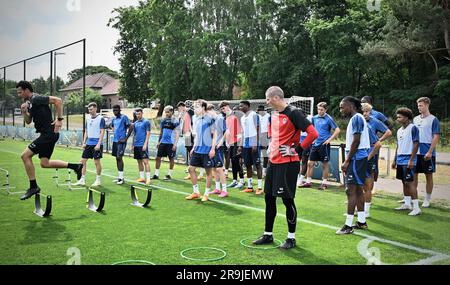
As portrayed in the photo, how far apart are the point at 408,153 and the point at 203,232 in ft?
14.9

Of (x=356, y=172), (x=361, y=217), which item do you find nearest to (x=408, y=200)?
(x=361, y=217)

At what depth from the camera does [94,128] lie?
1159cm

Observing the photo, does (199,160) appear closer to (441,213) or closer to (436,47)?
(441,213)

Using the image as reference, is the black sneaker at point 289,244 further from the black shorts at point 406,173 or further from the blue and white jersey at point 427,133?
the blue and white jersey at point 427,133

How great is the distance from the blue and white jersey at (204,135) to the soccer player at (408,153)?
404cm

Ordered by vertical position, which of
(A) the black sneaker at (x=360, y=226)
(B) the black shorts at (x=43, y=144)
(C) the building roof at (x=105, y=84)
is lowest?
(A) the black sneaker at (x=360, y=226)

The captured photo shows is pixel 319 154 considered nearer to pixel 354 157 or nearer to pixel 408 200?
pixel 408 200

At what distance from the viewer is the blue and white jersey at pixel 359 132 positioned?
659cm

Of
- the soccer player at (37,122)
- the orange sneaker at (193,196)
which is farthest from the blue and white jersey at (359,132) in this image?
the soccer player at (37,122)

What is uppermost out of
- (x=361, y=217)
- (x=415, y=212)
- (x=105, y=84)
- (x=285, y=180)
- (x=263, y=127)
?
(x=105, y=84)

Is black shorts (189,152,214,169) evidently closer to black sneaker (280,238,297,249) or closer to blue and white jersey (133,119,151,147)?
blue and white jersey (133,119,151,147)

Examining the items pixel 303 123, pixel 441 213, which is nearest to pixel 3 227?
pixel 303 123

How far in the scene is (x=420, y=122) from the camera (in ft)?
28.6

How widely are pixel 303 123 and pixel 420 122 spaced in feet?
14.2
